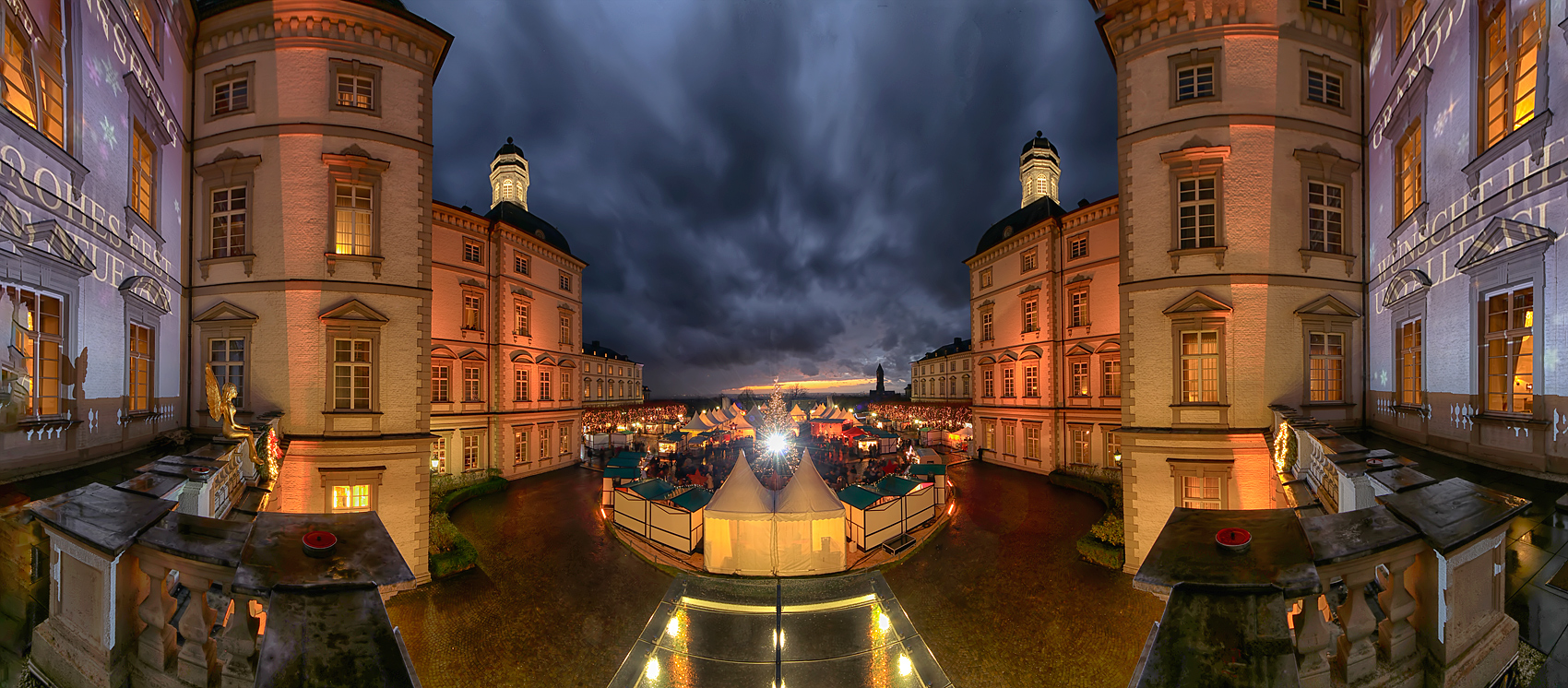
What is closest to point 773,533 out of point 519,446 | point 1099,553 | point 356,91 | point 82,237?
point 1099,553

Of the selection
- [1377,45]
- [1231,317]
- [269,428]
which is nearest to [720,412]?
[269,428]

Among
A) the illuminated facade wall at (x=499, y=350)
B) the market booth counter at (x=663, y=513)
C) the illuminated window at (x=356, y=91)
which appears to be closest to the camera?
the illuminated window at (x=356, y=91)

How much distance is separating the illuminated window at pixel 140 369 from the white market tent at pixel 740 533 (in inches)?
357

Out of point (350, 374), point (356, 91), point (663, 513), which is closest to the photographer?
point (350, 374)

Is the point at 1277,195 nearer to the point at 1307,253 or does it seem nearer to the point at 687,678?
the point at 1307,253

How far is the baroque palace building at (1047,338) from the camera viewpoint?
19.3 meters

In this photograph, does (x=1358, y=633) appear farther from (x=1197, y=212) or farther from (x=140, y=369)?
(x=140, y=369)

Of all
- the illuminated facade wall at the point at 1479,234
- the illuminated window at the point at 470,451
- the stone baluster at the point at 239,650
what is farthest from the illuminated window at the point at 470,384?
the illuminated facade wall at the point at 1479,234

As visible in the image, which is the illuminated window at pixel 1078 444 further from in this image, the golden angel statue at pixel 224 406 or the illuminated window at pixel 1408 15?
the golden angel statue at pixel 224 406

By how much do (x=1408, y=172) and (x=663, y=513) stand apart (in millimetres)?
15766

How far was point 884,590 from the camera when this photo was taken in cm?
567

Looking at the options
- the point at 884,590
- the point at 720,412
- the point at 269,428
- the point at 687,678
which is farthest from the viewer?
the point at 720,412

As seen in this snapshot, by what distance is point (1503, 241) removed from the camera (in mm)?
4551

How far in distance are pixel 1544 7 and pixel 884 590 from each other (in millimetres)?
8472
